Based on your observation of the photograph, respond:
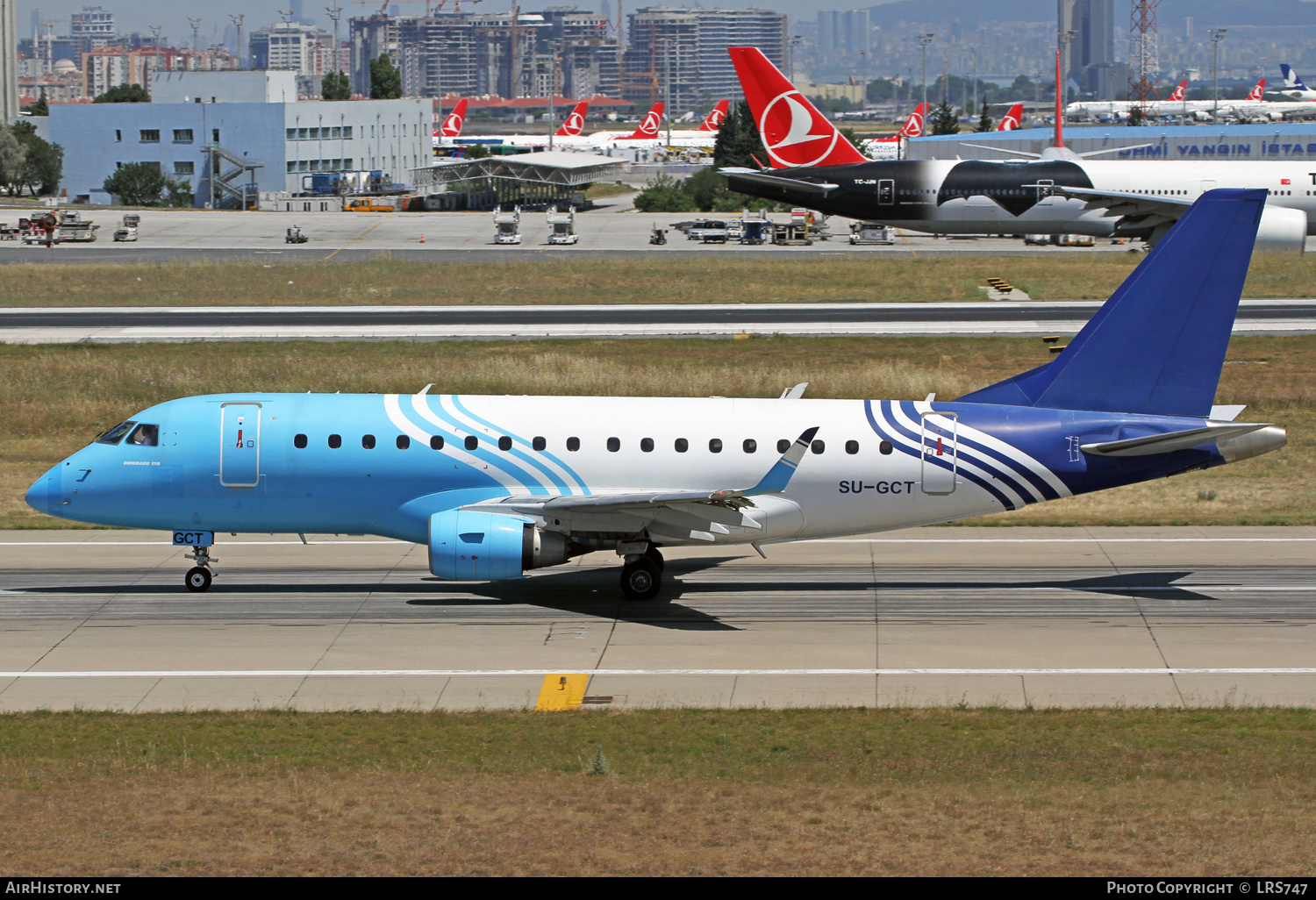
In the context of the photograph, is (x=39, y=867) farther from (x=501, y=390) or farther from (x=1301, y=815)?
(x=501, y=390)

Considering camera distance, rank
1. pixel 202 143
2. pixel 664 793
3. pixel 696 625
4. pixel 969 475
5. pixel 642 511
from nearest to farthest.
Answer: pixel 664 793, pixel 696 625, pixel 642 511, pixel 969 475, pixel 202 143

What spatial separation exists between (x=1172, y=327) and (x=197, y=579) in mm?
21227

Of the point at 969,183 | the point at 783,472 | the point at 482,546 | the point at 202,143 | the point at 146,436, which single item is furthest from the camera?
the point at 202,143

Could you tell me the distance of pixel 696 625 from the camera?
27.0 metres

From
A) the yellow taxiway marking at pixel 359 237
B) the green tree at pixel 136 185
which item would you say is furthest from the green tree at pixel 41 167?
the yellow taxiway marking at pixel 359 237

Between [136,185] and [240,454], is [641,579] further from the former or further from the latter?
[136,185]

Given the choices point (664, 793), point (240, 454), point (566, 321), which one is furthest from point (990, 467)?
point (566, 321)

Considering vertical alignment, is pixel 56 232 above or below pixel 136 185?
below

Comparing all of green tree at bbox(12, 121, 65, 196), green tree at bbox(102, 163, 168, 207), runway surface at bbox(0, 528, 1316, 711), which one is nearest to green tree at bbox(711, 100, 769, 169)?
green tree at bbox(102, 163, 168, 207)

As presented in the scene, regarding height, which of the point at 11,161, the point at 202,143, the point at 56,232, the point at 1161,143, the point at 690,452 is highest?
the point at 202,143

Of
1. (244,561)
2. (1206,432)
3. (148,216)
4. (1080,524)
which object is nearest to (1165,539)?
(1080,524)

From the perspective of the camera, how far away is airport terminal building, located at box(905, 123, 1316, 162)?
13088 centimetres

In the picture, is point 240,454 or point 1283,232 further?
point 1283,232

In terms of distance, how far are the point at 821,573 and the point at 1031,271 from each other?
192 feet
